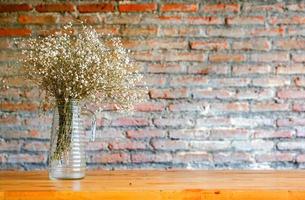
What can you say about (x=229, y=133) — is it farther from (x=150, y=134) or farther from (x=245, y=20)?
(x=245, y=20)

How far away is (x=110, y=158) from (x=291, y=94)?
861 millimetres

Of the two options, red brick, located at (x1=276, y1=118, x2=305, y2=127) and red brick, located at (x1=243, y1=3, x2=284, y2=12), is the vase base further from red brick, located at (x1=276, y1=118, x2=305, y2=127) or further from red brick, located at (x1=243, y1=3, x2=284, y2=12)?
red brick, located at (x1=243, y1=3, x2=284, y2=12)

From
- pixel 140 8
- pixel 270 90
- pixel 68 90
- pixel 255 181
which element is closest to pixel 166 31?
pixel 140 8

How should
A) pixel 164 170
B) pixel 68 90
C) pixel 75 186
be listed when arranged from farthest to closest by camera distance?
pixel 164 170
pixel 68 90
pixel 75 186

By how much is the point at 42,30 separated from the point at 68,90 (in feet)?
2.19

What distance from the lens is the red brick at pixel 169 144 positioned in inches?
90.2

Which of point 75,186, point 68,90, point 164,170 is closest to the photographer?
point 75,186

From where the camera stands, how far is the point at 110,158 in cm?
229

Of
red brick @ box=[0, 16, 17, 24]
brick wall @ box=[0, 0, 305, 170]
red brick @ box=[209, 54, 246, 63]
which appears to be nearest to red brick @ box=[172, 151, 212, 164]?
brick wall @ box=[0, 0, 305, 170]

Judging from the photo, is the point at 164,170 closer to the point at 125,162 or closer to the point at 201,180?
the point at 125,162

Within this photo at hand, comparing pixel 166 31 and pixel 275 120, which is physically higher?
pixel 166 31

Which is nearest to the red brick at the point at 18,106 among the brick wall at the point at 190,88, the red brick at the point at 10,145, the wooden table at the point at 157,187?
the brick wall at the point at 190,88

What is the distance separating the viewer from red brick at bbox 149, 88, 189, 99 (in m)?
2.30

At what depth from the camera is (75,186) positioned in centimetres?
156
